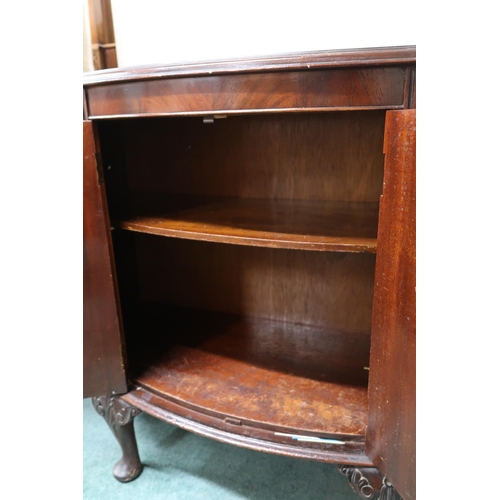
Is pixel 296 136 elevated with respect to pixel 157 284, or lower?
elevated

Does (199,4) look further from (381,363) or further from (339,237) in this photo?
(381,363)

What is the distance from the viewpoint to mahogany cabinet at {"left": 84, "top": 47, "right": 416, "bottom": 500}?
536 millimetres

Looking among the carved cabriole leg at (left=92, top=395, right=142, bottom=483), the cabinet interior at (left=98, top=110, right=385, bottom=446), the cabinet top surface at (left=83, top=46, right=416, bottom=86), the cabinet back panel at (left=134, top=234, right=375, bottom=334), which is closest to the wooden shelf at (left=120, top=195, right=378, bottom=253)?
the cabinet interior at (left=98, top=110, right=385, bottom=446)

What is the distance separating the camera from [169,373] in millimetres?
846

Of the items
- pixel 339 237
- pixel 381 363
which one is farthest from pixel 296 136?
pixel 381 363

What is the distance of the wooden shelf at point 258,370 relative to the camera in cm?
71

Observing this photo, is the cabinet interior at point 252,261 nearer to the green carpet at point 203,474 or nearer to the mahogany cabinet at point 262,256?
the mahogany cabinet at point 262,256

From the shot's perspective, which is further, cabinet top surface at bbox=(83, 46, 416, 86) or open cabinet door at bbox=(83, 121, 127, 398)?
open cabinet door at bbox=(83, 121, 127, 398)

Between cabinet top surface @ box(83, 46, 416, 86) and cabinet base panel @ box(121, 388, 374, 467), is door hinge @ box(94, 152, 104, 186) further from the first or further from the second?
cabinet base panel @ box(121, 388, 374, 467)

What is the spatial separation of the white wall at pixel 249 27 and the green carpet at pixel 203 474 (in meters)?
0.87

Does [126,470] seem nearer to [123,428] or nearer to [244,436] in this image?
[123,428]

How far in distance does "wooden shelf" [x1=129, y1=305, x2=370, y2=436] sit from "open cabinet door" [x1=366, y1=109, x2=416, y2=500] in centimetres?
8

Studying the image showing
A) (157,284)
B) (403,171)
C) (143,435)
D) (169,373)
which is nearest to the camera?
(403,171)
